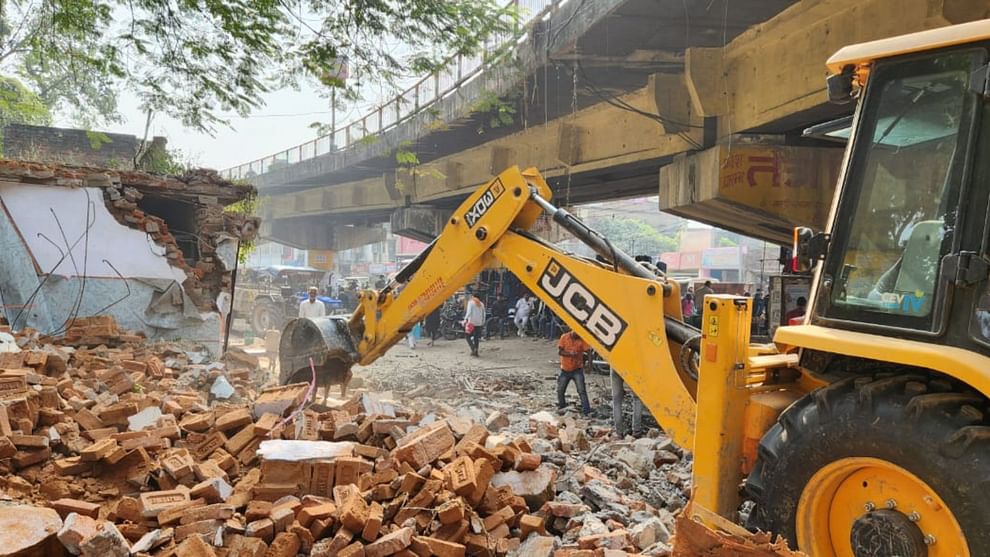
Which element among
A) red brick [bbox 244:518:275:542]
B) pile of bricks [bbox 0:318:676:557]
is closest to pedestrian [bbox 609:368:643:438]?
pile of bricks [bbox 0:318:676:557]

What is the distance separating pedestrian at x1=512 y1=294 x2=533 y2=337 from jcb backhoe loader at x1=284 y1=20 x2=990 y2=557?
1386 centimetres

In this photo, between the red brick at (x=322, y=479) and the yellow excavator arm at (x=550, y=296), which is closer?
the yellow excavator arm at (x=550, y=296)

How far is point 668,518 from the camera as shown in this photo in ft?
13.9

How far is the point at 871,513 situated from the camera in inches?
102

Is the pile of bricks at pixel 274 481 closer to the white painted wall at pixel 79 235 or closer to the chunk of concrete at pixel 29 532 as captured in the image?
the chunk of concrete at pixel 29 532

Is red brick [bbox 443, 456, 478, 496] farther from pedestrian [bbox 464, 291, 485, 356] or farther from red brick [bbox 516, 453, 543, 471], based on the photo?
pedestrian [bbox 464, 291, 485, 356]

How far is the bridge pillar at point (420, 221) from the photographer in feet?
59.4

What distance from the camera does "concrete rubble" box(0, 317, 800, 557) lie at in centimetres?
340

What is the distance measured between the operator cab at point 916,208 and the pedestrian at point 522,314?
14.6 m

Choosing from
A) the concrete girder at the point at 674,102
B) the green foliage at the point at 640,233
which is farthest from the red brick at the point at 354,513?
the green foliage at the point at 640,233

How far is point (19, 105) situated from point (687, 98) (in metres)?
9.60

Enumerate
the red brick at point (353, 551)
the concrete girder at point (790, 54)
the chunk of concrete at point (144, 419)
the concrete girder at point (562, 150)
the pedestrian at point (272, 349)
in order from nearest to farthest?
the red brick at point (353, 551) → the chunk of concrete at point (144, 419) → the concrete girder at point (790, 54) → the concrete girder at point (562, 150) → the pedestrian at point (272, 349)

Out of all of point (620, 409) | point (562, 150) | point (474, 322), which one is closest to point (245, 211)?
point (474, 322)

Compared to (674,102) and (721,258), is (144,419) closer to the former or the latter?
(674,102)
